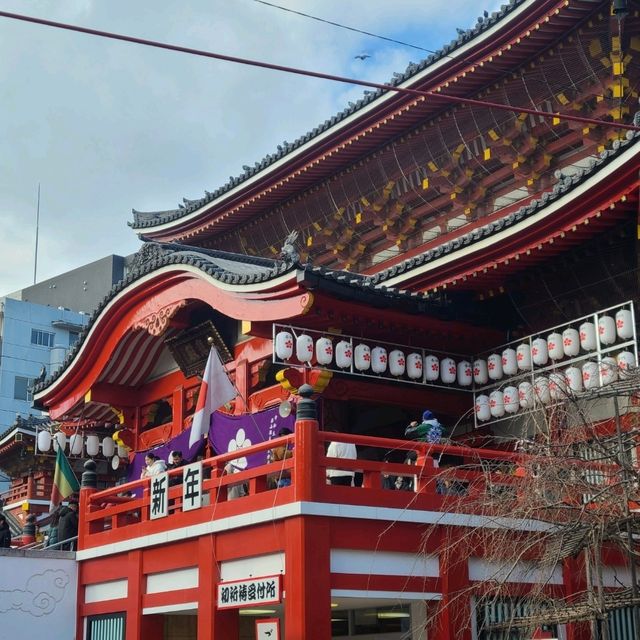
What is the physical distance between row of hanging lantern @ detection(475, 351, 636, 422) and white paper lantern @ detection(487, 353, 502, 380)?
289mm

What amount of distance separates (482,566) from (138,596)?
498 centimetres

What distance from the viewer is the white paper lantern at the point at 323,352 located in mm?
16797

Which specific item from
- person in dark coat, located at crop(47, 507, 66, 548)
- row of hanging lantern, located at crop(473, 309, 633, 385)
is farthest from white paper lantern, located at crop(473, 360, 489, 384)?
person in dark coat, located at crop(47, 507, 66, 548)

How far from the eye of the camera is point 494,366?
1789 centimetres

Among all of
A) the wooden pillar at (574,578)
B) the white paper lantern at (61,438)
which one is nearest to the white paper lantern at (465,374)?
A: the wooden pillar at (574,578)

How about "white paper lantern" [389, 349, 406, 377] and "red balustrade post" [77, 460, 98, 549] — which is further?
"white paper lantern" [389, 349, 406, 377]

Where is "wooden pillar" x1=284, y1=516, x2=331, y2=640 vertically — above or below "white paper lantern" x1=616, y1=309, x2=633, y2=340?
below

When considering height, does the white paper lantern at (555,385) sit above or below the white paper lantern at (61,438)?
below

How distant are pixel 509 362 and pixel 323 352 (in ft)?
10.1

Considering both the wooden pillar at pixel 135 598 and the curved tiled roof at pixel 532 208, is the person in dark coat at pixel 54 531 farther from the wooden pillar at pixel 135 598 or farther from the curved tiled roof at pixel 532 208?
the curved tiled roof at pixel 532 208

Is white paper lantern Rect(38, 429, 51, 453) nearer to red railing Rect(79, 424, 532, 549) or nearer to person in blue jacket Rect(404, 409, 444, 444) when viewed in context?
red railing Rect(79, 424, 532, 549)

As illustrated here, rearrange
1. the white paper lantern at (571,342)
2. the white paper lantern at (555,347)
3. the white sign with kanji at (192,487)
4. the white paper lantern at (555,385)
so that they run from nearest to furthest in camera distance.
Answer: the white paper lantern at (555,385)
the white sign with kanji at (192,487)
the white paper lantern at (571,342)
the white paper lantern at (555,347)

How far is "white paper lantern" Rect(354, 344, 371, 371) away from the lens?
17234 millimetres

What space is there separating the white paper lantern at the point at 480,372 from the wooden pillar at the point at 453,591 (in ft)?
14.8
